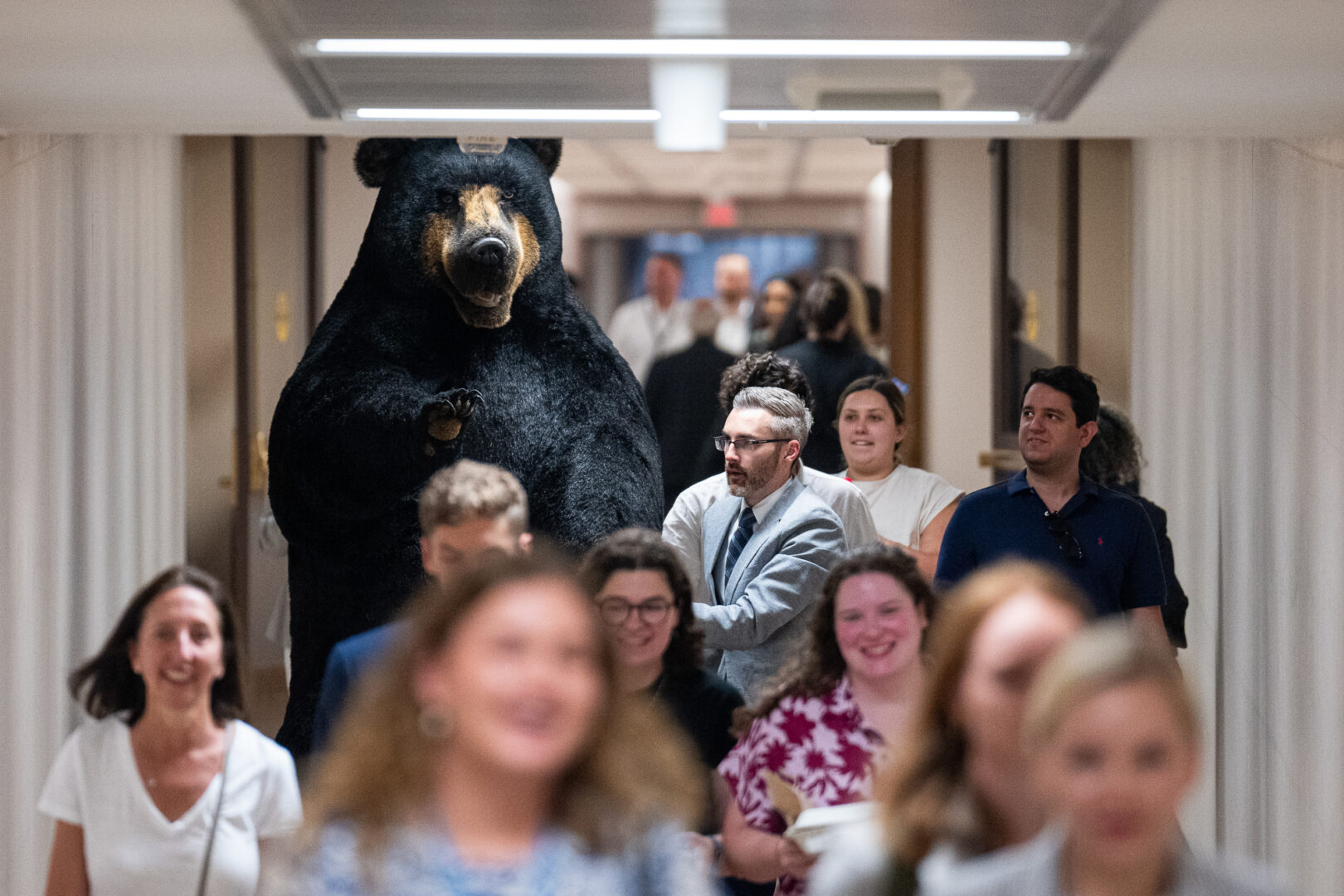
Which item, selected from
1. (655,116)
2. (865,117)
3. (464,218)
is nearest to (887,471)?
(865,117)

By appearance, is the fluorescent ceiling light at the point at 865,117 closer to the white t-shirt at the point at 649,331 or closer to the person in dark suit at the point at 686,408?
the person in dark suit at the point at 686,408

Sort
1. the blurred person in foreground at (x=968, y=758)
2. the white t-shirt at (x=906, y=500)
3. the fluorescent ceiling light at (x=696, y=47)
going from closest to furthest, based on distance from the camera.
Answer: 1. the blurred person in foreground at (x=968, y=758)
2. the fluorescent ceiling light at (x=696, y=47)
3. the white t-shirt at (x=906, y=500)

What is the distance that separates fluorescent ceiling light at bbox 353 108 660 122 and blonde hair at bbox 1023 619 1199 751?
149cm

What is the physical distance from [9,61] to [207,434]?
818mm

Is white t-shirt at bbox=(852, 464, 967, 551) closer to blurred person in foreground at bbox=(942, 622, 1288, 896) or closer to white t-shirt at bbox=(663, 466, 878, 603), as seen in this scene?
white t-shirt at bbox=(663, 466, 878, 603)

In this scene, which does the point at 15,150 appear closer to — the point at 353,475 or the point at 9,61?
the point at 9,61

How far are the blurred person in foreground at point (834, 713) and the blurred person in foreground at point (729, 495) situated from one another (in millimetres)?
531

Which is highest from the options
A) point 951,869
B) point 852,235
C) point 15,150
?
point 852,235

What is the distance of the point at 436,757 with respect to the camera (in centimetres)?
130

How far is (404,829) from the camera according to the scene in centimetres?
128

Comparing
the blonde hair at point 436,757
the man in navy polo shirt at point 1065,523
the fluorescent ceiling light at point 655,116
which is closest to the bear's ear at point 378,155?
the fluorescent ceiling light at point 655,116

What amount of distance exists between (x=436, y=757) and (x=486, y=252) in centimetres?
129

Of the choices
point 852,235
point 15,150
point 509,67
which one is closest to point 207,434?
point 15,150

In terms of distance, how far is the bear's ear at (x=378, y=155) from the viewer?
261 centimetres
